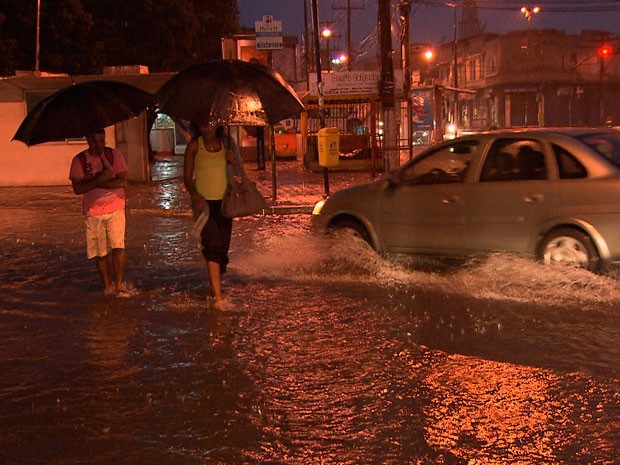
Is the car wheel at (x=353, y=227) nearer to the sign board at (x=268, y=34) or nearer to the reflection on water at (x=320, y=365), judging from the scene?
the reflection on water at (x=320, y=365)

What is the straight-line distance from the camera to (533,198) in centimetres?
786

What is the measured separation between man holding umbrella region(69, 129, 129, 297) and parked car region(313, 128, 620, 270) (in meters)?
2.78

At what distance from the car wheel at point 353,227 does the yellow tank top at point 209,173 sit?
249 cm

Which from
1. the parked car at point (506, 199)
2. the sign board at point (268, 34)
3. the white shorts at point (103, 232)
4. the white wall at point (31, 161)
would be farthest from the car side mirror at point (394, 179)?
the white wall at point (31, 161)

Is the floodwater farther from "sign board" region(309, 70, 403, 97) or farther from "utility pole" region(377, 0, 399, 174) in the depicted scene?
"sign board" region(309, 70, 403, 97)

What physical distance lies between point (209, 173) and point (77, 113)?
141cm

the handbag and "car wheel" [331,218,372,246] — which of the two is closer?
the handbag

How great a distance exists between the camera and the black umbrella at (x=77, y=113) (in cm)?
750

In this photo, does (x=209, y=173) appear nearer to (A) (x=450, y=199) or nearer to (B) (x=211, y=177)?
(B) (x=211, y=177)

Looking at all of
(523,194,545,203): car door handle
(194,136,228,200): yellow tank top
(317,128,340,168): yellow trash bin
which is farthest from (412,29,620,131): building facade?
(194,136,228,200): yellow tank top

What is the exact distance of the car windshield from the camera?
7798 mm

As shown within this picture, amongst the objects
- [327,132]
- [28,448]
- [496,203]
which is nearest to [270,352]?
[28,448]

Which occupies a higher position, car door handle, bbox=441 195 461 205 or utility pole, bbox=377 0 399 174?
utility pole, bbox=377 0 399 174

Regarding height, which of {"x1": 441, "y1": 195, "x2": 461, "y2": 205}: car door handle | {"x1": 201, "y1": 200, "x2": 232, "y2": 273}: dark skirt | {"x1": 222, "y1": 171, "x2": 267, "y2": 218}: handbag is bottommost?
{"x1": 201, "y1": 200, "x2": 232, "y2": 273}: dark skirt
